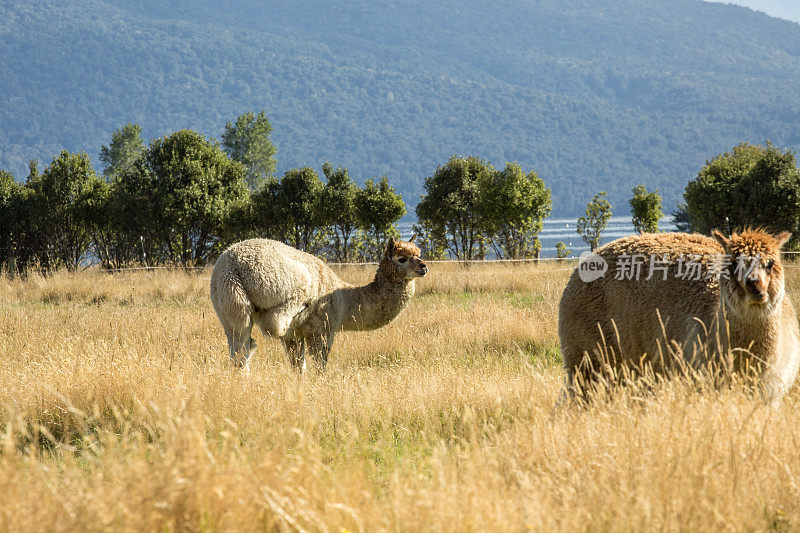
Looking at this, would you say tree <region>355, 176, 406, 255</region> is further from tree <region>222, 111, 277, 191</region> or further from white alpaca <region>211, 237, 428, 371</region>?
tree <region>222, 111, 277, 191</region>

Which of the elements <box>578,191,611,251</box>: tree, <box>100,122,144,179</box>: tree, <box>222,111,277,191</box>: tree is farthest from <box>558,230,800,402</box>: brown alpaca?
<box>222,111,277,191</box>: tree

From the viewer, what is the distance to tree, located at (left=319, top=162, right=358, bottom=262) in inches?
949

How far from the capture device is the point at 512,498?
121 inches

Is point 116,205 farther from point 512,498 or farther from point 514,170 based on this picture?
point 512,498

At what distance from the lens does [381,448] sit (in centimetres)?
471

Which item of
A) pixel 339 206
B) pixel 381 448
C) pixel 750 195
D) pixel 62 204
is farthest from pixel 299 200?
pixel 381 448

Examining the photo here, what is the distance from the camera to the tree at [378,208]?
24016 millimetres

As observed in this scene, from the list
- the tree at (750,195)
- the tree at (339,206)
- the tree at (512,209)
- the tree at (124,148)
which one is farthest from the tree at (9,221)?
the tree at (124,148)

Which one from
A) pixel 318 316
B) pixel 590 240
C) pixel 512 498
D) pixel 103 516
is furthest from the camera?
pixel 590 240

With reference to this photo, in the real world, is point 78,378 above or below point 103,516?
below

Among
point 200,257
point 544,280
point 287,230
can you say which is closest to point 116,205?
point 200,257

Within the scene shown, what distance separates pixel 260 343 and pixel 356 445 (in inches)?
174

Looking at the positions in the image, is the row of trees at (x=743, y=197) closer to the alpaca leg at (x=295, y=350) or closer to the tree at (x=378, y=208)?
the tree at (x=378, y=208)

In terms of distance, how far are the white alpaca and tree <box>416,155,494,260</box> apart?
1731 centimetres
